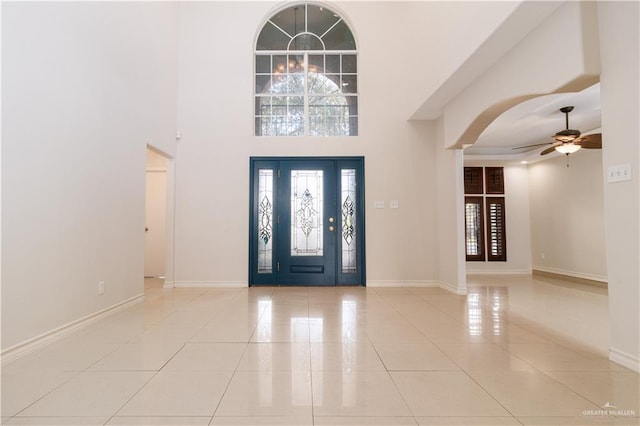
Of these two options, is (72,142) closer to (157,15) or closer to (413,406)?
(157,15)

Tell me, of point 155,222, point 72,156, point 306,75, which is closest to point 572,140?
point 306,75

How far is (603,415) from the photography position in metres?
1.55

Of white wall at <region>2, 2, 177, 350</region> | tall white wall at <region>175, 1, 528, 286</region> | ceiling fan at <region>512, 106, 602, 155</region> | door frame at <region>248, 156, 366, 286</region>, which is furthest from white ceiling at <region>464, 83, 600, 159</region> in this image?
white wall at <region>2, 2, 177, 350</region>

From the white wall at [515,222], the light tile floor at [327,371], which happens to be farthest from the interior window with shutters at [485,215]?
the light tile floor at [327,371]

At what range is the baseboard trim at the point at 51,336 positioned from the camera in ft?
7.29

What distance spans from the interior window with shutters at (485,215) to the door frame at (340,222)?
3.48m

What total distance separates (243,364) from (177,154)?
4.05m

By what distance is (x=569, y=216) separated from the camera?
6.49 m

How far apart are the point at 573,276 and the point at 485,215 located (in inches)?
79.6

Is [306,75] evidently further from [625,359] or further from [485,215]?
[625,359]

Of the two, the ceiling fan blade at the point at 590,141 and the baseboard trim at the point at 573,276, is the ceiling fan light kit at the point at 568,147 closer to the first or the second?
the ceiling fan blade at the point at 590,141

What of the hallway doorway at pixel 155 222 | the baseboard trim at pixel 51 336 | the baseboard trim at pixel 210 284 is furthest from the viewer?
the hallway doorway at pixel 155 222

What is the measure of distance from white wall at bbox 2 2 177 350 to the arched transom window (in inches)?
69.9

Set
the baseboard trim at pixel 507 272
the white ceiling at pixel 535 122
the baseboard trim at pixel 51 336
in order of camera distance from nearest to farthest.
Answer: the baseboard trim at pixel 51 336
the white ceiling at pixel 535 122
the baseboard trim at pixel 507 272
